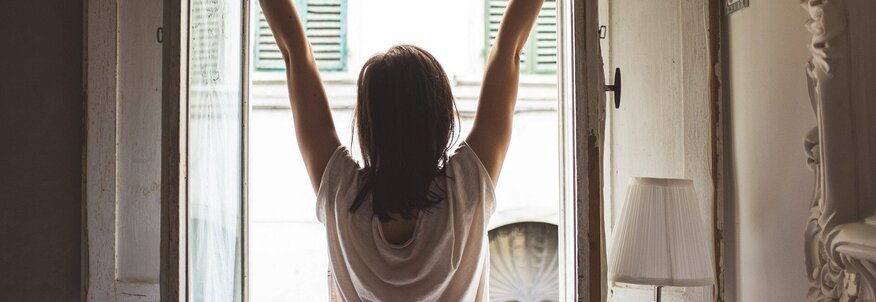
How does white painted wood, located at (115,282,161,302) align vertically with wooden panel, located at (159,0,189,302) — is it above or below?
below

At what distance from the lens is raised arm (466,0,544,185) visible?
1.55 metres

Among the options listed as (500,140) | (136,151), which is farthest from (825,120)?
(136,151)

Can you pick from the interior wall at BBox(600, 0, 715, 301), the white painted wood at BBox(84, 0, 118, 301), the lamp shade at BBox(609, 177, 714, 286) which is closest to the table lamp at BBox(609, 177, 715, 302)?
the lamp shade at BBox(609, 177, 714, 286)

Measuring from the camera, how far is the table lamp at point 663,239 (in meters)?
1.89

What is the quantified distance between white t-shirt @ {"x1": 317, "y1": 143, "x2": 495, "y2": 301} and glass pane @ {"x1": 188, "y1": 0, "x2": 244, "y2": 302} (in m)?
0.42

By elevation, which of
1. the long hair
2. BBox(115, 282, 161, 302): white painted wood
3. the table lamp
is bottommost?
BBox(115, 282, 161, 302): white painted wood

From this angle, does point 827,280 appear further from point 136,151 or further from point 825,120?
point 136,151

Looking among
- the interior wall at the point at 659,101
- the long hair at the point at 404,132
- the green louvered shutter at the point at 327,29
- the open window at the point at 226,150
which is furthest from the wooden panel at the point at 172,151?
the green louvered shutter at the point at 327,29

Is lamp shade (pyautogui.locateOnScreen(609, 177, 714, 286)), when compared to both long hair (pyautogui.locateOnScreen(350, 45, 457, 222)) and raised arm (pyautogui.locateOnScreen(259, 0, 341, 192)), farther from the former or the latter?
raised arm (pyautogui.locateOnScreen(259, 0, 341, 192))

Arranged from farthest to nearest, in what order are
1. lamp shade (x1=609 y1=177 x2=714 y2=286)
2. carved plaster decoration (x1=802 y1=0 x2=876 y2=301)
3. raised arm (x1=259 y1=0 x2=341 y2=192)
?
lamp shade (x1=609 y1=177 x2=714 y2=286), raised arm (x1=259 y1=0 x2=341 y2=192), carved plaster decoration (x1=802 y1=0 x2=876 y2=301)

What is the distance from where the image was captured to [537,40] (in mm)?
4844

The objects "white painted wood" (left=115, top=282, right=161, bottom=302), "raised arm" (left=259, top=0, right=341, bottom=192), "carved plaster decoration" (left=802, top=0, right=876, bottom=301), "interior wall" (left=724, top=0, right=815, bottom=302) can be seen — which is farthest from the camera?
"white painted wood" (left=115, top=282, right=161, bottom=302)

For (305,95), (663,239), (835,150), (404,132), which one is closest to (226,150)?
(305,95)
